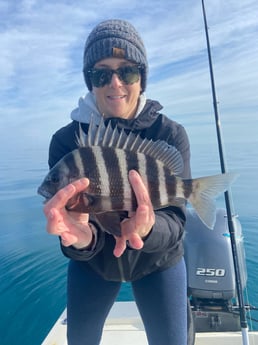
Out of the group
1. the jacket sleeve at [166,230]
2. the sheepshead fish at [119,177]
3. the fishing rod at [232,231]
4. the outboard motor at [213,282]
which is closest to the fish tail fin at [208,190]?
the sheepshead fish at [119,177]

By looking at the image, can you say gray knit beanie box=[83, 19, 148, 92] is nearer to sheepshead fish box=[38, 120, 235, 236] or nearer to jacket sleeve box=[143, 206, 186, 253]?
sheepshead fish box=[38, 120, 235, 236]

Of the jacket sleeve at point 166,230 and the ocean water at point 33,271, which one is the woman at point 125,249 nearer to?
the jacket sleeve at point 166,230

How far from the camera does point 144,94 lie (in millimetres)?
2324

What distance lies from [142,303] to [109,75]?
4.86 ft

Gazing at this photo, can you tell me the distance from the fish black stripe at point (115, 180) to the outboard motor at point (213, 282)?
1.73 meters

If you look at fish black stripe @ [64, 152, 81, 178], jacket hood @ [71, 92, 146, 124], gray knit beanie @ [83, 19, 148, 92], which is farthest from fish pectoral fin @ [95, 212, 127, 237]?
gray knit beanie @ [83, 19, 148, 92]

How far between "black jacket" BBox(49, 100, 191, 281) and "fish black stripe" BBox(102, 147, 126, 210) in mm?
348

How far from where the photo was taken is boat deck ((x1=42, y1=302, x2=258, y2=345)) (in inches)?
108

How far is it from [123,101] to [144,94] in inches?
10.9

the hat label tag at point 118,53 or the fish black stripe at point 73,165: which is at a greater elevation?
the hat label tag at point 118,53

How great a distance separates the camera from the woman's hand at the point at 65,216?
4.34 ft

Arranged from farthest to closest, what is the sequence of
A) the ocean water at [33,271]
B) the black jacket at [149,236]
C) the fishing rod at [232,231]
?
the ocean water at [33,271] < the fishing rod at [232,231] < the black jacket at [149,236]

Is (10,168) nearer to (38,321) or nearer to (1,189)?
(1,189)

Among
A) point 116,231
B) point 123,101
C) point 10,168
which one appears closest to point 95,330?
point 116,231
